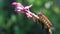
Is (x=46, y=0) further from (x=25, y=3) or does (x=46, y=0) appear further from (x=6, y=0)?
(x=6, y=0)

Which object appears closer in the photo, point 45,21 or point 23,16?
point 45,21

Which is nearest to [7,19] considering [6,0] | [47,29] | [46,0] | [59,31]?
[6,0]

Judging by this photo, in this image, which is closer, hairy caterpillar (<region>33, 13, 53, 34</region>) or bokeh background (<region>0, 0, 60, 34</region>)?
hairy caterpillar (<region>33, 13, 53, 34</region>)

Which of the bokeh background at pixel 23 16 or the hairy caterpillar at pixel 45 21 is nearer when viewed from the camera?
the hairy caterpillar at pixel 45 21

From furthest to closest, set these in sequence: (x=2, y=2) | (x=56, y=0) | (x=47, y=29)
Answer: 1. (x=56, y=0)
2. (x=2, y=2)
3. (x=47, y=29)

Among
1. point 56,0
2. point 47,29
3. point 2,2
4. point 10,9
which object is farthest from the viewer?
point 56,0

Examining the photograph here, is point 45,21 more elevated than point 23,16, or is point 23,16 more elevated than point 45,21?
point 23,16

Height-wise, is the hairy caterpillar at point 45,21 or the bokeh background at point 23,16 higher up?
the bokeh background at point 23,16

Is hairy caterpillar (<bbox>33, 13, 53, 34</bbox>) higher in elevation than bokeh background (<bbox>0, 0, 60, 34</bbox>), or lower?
lower
